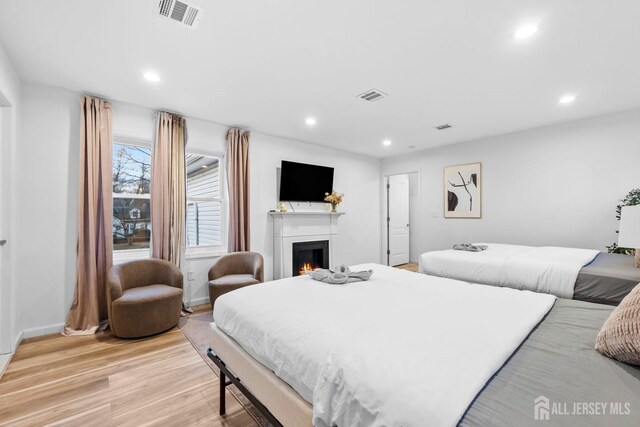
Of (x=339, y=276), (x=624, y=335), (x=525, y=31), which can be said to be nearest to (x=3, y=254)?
(x=339, y=276)

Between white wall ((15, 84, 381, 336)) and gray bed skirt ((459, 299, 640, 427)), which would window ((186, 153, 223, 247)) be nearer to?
white wall ((15, 84, 381, 336))

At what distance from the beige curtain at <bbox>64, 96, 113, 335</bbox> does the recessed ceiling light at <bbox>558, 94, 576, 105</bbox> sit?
513 centimetres

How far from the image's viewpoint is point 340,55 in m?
2.39

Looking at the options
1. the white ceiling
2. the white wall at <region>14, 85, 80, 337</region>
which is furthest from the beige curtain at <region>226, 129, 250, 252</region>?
the white wall at <region>14, 85, 80, 337</region>

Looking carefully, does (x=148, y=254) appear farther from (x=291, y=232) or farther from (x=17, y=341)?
(x=291, y=232)

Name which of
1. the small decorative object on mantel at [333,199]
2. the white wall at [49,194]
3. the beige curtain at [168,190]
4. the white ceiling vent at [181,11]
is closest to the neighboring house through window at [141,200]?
the beige curtain at [168,190]

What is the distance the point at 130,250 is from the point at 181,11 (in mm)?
2832

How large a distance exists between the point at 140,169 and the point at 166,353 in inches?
91.4

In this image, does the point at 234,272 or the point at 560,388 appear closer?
the point at 560,388

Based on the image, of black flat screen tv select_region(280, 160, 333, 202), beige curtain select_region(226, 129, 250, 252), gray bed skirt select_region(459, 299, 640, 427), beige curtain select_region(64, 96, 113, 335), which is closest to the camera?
gray bed skirt select_region(459, 299, 640, 427)

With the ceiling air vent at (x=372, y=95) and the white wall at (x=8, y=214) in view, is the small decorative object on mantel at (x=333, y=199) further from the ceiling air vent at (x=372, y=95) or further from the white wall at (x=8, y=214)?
the white wall at (x=8, y=214)

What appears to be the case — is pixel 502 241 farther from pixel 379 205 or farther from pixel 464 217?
pixel 379 205

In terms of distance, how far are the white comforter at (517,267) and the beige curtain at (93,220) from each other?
3.76 meters

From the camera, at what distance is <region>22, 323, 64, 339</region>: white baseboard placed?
2.86 meters
